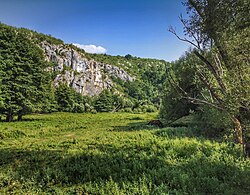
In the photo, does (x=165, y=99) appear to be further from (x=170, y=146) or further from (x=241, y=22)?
(x=241, y=22)

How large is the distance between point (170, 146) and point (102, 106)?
209ft

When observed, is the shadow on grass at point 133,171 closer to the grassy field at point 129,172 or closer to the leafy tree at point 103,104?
the grassy field at point 129,172

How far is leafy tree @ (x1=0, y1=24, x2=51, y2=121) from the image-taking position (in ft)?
113

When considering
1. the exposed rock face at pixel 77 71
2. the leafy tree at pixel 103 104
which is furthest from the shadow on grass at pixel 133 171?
the exposed rock face at pixel 77 71

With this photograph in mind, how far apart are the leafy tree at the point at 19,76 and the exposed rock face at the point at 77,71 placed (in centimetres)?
6294

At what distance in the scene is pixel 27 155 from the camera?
1531 cm

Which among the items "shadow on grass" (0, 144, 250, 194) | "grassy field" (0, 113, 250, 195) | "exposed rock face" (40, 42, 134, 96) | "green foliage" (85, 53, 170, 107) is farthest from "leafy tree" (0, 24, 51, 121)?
"green foliage" (85, 53, 170, 107)

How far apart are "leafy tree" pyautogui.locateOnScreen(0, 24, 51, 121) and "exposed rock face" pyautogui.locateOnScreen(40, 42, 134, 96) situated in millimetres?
62936

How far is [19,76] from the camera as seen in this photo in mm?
36438

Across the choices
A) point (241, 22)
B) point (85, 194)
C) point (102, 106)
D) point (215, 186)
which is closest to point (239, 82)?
point (241, 22)

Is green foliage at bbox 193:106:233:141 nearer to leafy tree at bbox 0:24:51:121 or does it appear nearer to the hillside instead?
the hillside

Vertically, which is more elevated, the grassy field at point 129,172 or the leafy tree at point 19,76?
the leafy tree at point 19,76

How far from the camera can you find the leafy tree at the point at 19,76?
34.4 meters

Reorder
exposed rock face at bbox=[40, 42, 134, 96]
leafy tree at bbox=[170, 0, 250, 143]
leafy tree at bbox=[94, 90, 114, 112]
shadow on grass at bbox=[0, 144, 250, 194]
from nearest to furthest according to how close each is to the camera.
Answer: leafy tree at bbox=[170, 0, 250, 143]
shadow on grass at bbox=[0, 144, 250, 194]
leafy tree at bbox=[94, 90, 114, 112]
exposed rock face at bbox=[40, 42, 134, 96]
